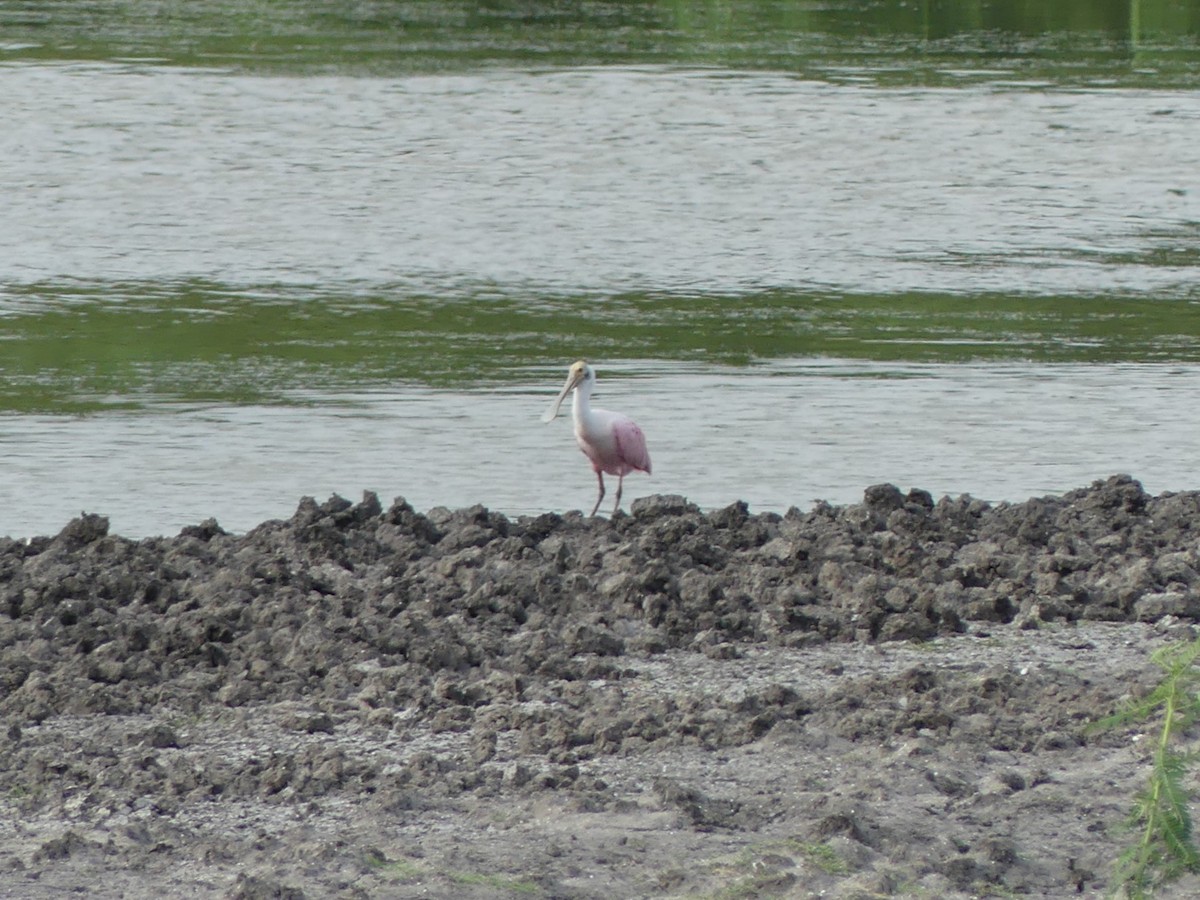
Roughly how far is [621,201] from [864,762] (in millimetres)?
14192

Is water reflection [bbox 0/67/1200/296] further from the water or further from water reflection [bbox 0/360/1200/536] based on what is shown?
water reflection [bbox 0/360/1200/536]

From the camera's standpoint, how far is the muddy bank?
5.71 metres

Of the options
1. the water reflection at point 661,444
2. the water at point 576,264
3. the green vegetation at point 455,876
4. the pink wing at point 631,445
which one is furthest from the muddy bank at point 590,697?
the water at point 576,264

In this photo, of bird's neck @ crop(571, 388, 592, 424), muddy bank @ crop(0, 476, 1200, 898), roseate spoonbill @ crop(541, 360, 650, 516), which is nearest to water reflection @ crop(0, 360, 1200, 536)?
roseate spoonbill @ crop(541, 360, 650, 516)

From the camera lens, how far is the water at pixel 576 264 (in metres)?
11.8

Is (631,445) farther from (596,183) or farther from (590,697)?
(596,183)

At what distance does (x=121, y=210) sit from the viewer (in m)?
19.9

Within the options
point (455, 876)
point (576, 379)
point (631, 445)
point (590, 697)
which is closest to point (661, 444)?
point (576, 379)

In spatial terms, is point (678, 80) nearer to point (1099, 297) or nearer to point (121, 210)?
point (121, 210)

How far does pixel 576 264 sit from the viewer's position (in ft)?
57.8

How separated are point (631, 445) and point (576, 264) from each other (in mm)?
6848

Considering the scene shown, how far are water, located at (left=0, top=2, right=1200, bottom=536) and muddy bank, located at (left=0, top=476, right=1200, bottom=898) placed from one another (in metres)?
1.62

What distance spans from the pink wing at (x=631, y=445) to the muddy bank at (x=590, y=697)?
1.07 meters

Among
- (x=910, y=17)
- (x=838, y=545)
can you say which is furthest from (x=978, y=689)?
(x=910, y=17)
